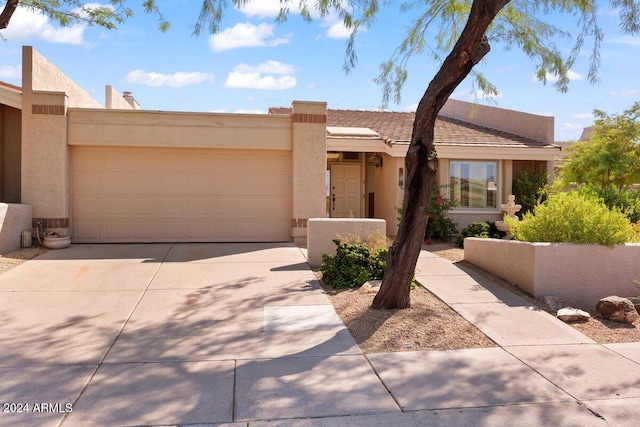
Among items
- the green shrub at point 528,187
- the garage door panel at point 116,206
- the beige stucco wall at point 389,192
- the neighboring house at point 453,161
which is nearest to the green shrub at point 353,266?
the beige stucco wall at point 389,192

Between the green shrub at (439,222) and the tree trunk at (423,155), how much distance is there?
23.5 ft

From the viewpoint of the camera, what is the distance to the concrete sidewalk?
415 centimetres

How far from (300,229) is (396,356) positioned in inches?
314

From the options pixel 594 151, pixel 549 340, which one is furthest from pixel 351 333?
pixel 594 151

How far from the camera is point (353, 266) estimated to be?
340 inches

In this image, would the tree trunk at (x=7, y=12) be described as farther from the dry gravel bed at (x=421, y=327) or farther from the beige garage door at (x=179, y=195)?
the dry gravel bed at (x=421, y=327)

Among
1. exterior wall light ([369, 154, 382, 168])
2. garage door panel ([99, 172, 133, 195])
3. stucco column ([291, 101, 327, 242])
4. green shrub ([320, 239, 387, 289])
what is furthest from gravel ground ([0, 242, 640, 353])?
exterior wall light ([369, 154, 382, 168])

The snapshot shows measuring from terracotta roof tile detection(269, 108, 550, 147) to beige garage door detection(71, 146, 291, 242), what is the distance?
157 inches

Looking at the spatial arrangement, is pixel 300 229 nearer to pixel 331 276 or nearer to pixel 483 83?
pixel 331 276

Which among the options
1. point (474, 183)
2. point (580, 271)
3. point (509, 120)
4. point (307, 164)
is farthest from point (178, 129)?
point (509, 120)

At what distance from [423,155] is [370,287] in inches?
94.7

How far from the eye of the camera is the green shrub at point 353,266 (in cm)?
852

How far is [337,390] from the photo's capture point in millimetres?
4582

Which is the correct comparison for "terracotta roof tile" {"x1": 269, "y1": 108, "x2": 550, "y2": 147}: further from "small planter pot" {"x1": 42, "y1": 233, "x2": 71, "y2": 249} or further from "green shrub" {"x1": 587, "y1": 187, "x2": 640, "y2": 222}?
"small planter pot" {"x1": 42, "y1": 233, "x2": 71, "y2": 249}
